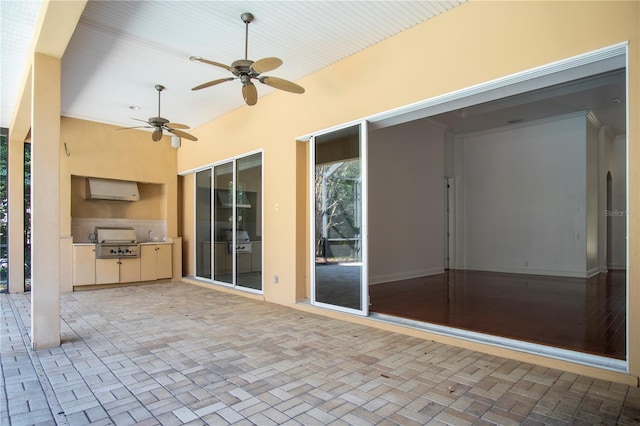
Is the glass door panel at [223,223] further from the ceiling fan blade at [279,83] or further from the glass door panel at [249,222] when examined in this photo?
the ceiling fan blade at [279,83]

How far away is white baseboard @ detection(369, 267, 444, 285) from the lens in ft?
23.5

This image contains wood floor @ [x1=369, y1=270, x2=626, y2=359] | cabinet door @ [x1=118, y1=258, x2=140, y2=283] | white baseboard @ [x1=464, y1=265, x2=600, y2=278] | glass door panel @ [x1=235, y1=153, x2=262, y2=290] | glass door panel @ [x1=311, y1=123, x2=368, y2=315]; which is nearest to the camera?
wood floor @ [x1=369, y1=270, x2=626, y2=359]

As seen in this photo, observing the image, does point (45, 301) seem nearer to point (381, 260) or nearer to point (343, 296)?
point (343, 296)

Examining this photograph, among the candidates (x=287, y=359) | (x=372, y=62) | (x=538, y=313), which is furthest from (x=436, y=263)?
(x=287, y=359)

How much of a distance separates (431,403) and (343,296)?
2.48m

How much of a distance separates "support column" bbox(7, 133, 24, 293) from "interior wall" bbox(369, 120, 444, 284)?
6.69m

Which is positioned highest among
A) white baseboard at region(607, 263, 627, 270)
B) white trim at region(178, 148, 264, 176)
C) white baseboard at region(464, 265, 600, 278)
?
white trim at region(178, 148, 264, 176)

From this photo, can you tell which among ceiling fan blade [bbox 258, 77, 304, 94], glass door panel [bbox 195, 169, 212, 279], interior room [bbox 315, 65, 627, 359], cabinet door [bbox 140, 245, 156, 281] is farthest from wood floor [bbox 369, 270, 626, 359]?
cabinet door [bbox 140, 245, 156, 281]

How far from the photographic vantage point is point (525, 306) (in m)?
5.01

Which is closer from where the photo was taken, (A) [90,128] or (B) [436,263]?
(A) [90,128]

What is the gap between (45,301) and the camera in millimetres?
3730

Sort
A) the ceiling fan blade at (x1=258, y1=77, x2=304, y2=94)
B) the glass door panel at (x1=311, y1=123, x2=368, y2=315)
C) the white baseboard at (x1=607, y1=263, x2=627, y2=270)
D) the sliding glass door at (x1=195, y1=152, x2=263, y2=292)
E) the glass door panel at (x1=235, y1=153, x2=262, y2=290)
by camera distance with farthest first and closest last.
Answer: the white baseboard at (x1=607, y1=263, x2=627, y2=270) → the sliding glass door at (x1=195, y1=152, x2=263, y2=292) → the glass door panel at (x1=235, y1=153, x2=262, y2=290) → the glass door panel at (x1=311, y1=123, x2=368, y2=315) → the ceiling fan blade at (x1=258, y1=77, x2=304, y2=94)

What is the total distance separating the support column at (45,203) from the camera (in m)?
3.68

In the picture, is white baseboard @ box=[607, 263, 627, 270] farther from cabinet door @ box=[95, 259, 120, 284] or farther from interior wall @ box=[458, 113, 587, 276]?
cabinet door @ box=[95, 259, 120, 284]
